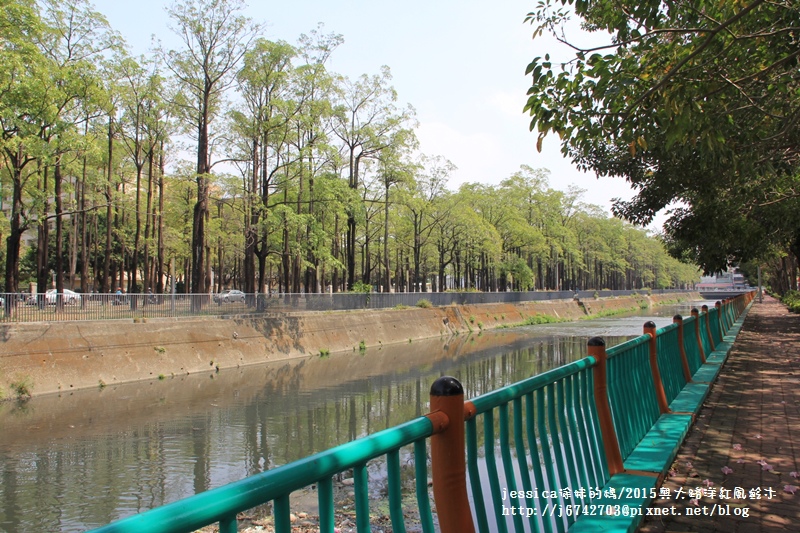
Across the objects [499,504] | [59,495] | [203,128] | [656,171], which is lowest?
[59,495]

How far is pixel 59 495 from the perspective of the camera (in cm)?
795

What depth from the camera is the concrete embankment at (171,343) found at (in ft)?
49.8

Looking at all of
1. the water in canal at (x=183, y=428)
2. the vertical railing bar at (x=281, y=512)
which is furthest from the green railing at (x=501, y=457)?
the water in canal at (x=183, y=428)

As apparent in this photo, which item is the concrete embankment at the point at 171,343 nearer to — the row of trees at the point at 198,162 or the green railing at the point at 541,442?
the row of trees at the point at 198,162

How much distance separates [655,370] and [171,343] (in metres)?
16.2

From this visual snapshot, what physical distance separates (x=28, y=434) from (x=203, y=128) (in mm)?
16894

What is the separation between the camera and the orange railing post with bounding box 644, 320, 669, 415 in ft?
20.8

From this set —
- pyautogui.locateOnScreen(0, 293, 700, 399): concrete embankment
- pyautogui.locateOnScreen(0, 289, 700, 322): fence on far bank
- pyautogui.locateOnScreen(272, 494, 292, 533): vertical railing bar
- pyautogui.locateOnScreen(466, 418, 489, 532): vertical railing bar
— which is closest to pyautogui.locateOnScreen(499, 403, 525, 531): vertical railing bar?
pyautogui.locateOnScreen(466, 418, 489, 532): vertical railing bar

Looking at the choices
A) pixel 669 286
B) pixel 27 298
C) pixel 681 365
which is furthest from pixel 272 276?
pixel 669 286

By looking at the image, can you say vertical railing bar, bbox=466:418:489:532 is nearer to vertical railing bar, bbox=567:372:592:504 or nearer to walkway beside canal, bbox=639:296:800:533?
vertical railing bar, bbox=567:372:592:504

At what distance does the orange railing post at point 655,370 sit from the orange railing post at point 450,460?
4.46 m

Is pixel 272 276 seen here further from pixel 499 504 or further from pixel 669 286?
pixel 669 286

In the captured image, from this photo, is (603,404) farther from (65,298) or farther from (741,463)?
(65,298)

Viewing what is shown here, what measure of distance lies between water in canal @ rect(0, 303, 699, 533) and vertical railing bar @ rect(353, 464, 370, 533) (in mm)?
6170
